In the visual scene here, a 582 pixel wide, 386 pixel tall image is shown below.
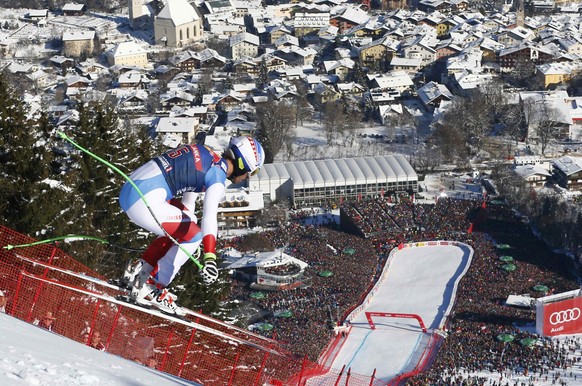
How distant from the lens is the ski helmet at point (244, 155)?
5910 millimetres

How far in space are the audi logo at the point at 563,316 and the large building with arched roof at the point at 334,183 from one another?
33.2 ft

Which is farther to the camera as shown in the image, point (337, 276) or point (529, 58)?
point (529, 58)

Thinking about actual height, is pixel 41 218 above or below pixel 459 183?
above

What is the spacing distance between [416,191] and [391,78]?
41.8 ft

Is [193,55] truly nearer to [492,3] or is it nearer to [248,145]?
[492,3]

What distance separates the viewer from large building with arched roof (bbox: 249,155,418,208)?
26.2 meters

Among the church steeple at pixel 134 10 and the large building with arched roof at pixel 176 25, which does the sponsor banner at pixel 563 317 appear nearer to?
the large building with arched roof at pixel 176 25

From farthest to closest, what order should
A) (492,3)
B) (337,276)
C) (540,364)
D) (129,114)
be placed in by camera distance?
(492,3) < (129,114) < (337,276) < (540,364)

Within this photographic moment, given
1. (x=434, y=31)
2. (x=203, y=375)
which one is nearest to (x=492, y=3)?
(x=434, y=31)

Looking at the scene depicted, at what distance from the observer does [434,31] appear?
4509 centimetres

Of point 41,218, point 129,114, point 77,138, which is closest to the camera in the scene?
point 41,218

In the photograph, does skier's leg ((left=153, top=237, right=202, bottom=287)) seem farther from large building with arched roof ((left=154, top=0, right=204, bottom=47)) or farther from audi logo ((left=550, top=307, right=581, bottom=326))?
large building with arched roof ((left=154, top=0, right=204, bottom=47))

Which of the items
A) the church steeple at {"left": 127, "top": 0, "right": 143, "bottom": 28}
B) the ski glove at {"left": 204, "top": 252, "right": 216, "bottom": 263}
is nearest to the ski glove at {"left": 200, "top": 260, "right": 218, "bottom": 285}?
the ski glove at {"left": 204, "top": 252, "right": 216, "bottom": 263}

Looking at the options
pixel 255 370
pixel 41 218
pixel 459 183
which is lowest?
pixel 459 183
